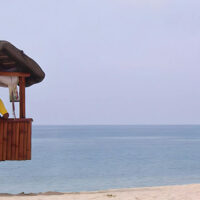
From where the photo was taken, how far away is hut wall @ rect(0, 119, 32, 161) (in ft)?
42.0

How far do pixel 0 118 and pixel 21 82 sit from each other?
135 centimetres

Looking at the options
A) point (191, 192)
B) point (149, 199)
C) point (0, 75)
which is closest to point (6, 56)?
point (0, 75)

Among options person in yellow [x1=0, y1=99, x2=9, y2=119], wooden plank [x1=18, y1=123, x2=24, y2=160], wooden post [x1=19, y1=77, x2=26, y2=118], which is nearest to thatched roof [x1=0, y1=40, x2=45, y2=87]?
wooden post [x1=19, y1=77, x2=26, y2=118]

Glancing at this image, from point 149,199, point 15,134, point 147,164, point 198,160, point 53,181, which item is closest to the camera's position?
point 149,199

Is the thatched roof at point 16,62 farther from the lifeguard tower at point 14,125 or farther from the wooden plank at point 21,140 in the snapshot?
the wooden plank at point 21,140

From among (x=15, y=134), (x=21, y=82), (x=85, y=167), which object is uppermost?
(x=21, y=82)

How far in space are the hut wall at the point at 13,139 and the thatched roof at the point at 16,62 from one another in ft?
5.36

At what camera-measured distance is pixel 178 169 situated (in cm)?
4453

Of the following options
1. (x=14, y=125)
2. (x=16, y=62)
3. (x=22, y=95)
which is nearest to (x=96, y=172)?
(x=22, y=95)

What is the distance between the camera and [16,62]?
1310 cm

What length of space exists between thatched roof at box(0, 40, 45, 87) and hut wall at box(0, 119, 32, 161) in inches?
64.3

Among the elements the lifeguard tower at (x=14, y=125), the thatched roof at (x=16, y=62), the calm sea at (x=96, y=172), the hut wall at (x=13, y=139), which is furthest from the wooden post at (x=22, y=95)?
the calm sea at (x=96, y=172)

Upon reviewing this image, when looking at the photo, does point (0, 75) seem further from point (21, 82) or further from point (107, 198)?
point (107, 198)

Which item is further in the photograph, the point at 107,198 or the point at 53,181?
the point at 53,181
